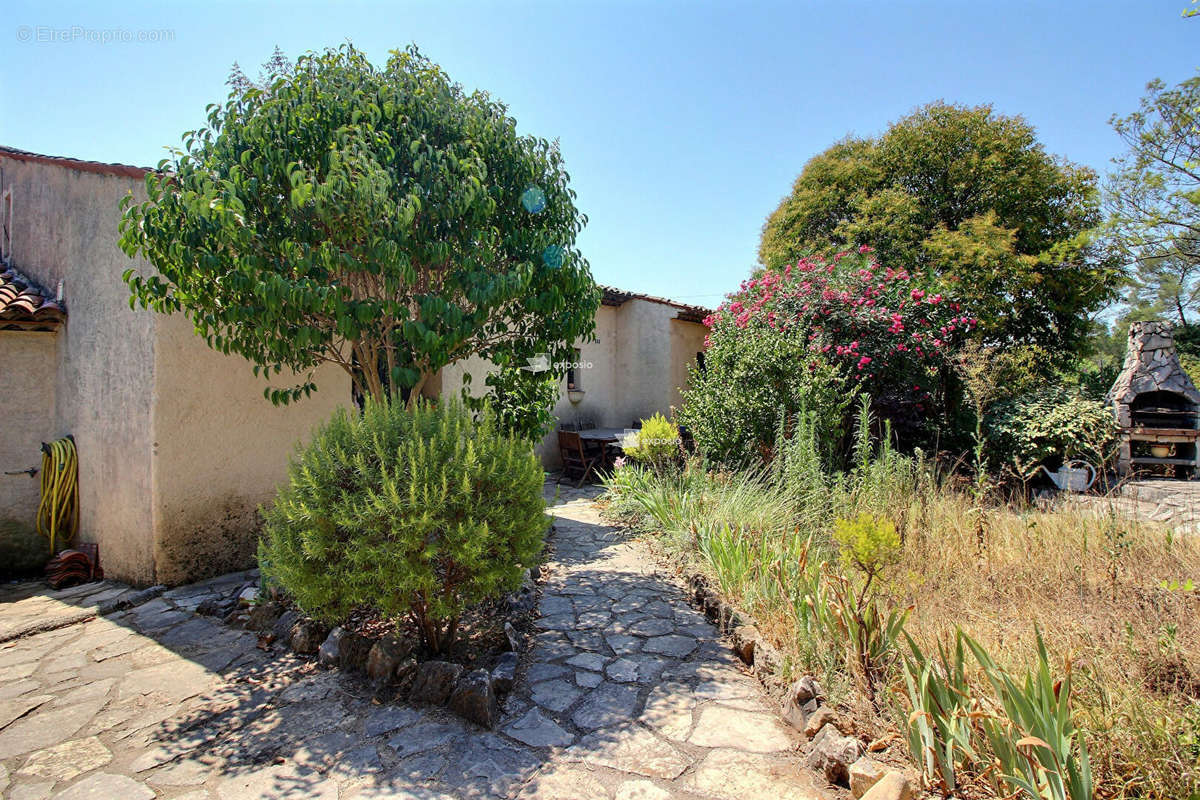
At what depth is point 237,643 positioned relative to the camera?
11.8 feet

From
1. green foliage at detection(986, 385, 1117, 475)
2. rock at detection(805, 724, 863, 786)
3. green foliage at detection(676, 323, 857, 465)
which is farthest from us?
green foliage at detection(986, 385, 1117, 475)

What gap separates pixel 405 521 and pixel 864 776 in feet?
7.24

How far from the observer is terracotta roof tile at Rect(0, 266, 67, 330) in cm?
496

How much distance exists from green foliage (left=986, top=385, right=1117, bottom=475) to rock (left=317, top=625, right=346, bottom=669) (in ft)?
25.5

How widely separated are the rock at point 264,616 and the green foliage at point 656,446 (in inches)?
182

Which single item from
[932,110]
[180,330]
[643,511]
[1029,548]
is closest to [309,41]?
[180,330]

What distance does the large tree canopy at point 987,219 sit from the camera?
10648 mm

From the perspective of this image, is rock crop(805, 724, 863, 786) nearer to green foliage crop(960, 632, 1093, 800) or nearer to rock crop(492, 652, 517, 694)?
green foliage crop(960, 632, 1093, 800)

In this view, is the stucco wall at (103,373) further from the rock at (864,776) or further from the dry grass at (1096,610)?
the dry grass at (1096,610)

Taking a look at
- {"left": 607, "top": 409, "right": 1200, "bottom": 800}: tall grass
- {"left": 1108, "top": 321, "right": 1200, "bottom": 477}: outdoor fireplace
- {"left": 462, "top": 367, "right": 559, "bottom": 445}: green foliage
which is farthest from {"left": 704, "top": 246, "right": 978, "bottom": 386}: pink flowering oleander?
{"left": 462, "top": 367, "right": 559, "bottom": 445}: green foliage

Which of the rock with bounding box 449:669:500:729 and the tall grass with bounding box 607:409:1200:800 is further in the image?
the rock with bounding box 449:669:500:729

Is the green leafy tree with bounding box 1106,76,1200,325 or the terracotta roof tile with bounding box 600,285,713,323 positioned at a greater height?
the green leafy tree with bounding box 1106,76,1200,325

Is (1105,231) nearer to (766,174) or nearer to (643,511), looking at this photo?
(766,174)

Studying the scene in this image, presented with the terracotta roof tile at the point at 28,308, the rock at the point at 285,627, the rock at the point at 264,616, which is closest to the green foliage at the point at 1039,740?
the rock at the point at 285,627
